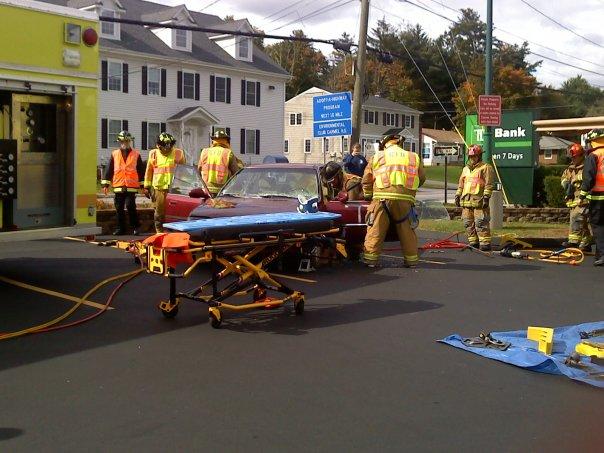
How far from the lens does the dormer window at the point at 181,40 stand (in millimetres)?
39553

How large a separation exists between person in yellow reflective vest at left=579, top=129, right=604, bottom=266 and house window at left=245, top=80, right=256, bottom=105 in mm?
32701

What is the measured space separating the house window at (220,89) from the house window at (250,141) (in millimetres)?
Answer: 2449

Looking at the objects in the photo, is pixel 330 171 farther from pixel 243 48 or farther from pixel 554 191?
pixel 243 48

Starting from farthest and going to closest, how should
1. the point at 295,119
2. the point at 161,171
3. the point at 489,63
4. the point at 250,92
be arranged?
the point at 295,119 → the point at 250,92 → the point at 489,63 → the point at 161,171

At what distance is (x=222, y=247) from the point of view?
6629 millimetres

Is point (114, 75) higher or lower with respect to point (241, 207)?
higher

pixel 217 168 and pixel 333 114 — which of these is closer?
pixel 217 168

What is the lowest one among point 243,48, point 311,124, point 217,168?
point 217,168

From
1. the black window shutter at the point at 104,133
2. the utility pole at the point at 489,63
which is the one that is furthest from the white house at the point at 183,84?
the utility pole at the point at 489,63

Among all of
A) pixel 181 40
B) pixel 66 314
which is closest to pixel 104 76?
pixel 181 40

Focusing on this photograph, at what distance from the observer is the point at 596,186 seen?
1139 centimetres

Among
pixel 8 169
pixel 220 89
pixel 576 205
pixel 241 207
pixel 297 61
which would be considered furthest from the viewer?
pixel 297 61

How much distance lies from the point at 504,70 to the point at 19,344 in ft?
226

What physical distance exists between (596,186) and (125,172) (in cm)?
739
